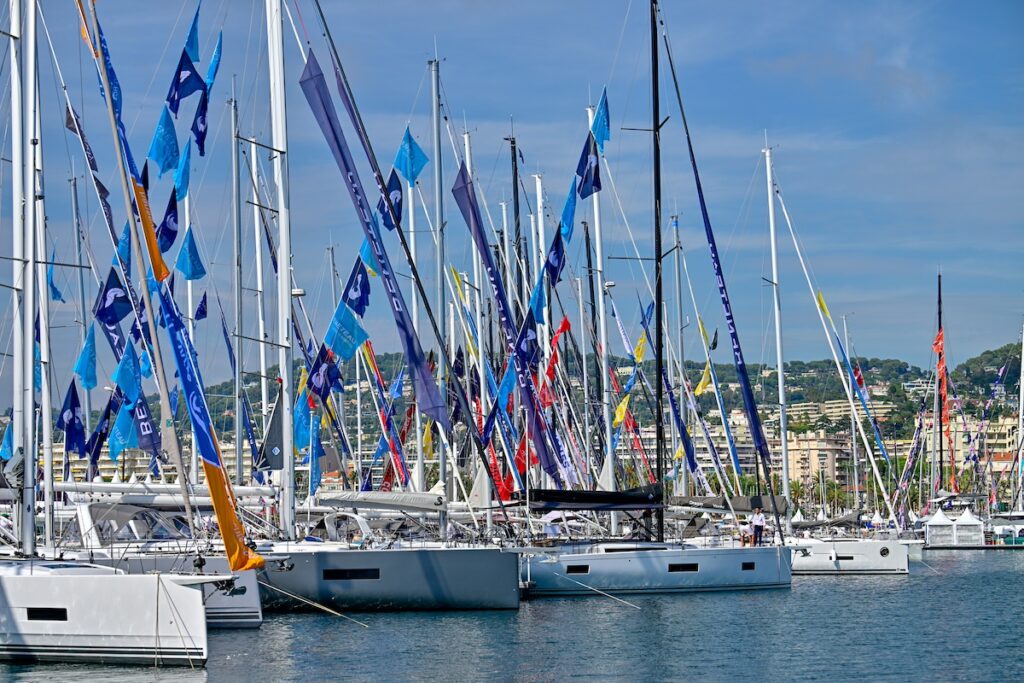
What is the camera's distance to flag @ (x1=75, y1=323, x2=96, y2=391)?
123ft

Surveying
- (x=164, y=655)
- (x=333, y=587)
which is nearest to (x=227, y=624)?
(x=333, y=587)

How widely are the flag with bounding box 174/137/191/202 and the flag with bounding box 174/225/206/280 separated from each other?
5037 mm

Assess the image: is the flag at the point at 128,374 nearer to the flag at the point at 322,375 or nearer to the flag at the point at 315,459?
the flag at the point at 322,375

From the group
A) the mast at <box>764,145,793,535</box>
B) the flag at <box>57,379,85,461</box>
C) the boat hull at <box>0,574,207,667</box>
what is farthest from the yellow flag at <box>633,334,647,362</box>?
the boat hull at <box>0,574,207,667</box>

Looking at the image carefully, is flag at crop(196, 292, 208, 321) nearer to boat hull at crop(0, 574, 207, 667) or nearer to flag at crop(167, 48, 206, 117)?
flag at crop(167, 48, 206, 117)

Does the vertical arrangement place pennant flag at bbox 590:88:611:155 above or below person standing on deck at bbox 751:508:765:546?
above

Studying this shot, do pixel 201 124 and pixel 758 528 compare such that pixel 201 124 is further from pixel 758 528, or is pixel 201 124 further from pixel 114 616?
pixel 758 528

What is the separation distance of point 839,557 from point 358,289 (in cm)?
1913

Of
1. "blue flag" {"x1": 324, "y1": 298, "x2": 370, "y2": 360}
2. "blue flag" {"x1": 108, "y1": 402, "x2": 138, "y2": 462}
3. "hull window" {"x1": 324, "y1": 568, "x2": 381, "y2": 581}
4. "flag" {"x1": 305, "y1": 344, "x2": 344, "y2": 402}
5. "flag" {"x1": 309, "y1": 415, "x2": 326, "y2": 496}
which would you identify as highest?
"blue flag" {"x1": 324, "y1": 298, "x2": 370, "y2": 360}

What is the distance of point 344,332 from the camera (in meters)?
36.6

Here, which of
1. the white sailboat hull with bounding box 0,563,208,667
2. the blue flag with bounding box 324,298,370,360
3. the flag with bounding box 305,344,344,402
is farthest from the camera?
the flag with bounding box 305,344,344,402

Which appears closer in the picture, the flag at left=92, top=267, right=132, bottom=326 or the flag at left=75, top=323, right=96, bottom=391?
the flag at left=92, top=267, right=132, bottom=326

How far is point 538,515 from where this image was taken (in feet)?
150

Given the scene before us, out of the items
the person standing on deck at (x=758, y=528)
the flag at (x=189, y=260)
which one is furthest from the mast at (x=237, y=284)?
the person standing on deck at (x=758, y=528)
